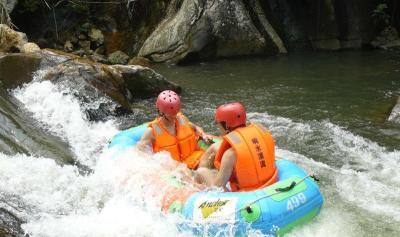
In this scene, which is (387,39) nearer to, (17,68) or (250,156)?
(17,68)

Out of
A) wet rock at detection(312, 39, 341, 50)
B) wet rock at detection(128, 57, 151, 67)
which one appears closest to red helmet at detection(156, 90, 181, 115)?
wet rock at detection(128, 57, 151, 67)

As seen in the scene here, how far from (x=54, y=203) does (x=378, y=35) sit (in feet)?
45.5

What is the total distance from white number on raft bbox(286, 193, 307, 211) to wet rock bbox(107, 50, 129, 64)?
10.2m

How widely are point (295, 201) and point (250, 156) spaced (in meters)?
0.59

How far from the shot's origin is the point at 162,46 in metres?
14.9

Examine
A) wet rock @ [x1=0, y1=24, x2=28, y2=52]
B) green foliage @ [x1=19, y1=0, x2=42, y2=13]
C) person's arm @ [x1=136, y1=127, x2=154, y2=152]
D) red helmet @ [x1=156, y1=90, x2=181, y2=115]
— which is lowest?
person's arm @ [x1=136, y1=127, x2=154, y2=152]

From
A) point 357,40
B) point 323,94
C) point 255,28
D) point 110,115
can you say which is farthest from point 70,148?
point 357,40

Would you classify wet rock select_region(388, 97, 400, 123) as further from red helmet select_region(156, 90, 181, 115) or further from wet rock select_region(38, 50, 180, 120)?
wet rock select_region(38, 50, 180, 120)

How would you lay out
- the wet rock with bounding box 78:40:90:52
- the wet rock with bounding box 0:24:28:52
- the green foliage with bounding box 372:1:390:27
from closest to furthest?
the wet rock with bounding box 0:24:28:52 < the wet rock with bounding box 78:40:90:52 < the green foliage with bounding box 372:1:390:27

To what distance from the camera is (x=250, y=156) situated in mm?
4926

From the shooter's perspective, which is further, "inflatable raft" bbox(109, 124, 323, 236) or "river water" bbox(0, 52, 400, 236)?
"river water" bbox(0, 52, 400, 236)

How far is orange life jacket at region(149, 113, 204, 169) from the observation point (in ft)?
20.2

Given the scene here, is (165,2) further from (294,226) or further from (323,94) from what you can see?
(294,226)

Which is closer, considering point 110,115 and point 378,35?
point 110,115
